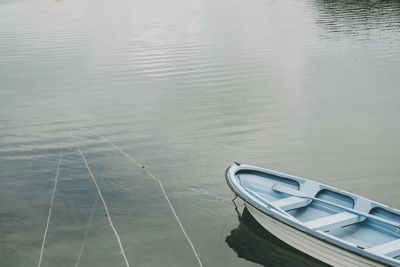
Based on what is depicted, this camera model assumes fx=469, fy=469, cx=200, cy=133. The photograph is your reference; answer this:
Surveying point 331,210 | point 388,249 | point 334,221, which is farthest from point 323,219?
point 388,249

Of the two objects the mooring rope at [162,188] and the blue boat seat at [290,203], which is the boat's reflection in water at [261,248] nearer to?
the blue boat seat at [290,203]

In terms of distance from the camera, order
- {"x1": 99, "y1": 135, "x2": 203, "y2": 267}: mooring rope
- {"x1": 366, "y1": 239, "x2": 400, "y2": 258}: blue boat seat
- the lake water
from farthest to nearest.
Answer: the lake water → {"x1": 99, "y1": 135, "x2": 203, "y2": 267}: mooring rope → {"x1": 366, "y1": 239, "x2": 400, "y2": 258}: blue boat seat

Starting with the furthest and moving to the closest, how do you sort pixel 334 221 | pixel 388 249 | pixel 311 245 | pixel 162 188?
1. pixel 162 188
2. pixel 334 221
3. pixel 311 245
4. pixel 388 249

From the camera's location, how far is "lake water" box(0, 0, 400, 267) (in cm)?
1623

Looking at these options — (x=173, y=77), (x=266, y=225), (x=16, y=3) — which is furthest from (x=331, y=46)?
(x=16, y=3)

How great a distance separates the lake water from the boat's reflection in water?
56mm

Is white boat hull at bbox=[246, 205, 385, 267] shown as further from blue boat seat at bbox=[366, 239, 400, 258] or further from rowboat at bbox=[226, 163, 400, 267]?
blue boat seat at bbox=[366, 239, 400, 258]

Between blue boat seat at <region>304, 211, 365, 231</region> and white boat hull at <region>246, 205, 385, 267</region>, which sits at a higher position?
blue boat seat at <region>304, 211, 365, 231</region>

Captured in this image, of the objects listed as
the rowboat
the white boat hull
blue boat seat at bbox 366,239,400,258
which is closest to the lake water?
the white boat hull

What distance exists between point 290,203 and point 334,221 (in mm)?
1708

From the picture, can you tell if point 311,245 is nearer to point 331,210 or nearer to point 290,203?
point 290,203

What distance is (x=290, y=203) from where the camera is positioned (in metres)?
15.9

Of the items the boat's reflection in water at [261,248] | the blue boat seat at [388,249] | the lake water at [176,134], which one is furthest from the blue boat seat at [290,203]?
the blue boat seat at [388,249]

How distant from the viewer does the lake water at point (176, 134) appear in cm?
1623
